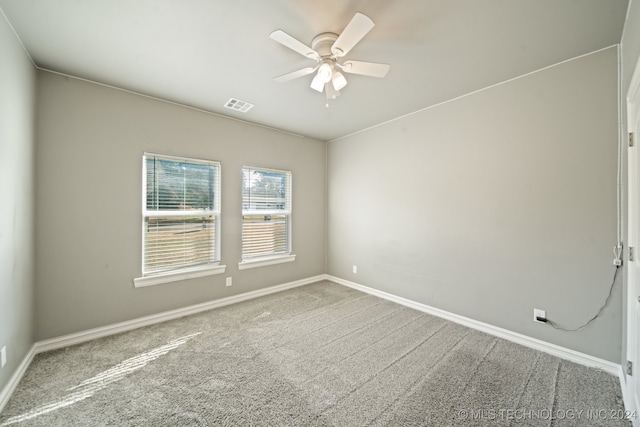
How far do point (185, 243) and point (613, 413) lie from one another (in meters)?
4.22

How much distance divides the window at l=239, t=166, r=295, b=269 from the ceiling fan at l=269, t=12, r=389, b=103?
211cm

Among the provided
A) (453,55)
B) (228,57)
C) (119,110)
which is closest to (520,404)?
(453,55)

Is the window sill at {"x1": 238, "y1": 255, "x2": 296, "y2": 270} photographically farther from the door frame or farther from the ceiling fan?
the door frame

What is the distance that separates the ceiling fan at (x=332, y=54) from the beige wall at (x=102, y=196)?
6.13ft

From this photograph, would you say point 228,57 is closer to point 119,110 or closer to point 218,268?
point 119,110

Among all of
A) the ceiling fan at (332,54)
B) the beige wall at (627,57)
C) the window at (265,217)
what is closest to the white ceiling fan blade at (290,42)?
the ceiling fan at (332,54)

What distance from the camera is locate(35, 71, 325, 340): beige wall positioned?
246 cm

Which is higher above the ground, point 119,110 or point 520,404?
point 119,110

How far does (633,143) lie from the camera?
179 cm

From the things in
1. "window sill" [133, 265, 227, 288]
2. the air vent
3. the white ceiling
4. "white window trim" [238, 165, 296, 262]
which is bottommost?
"window sill" [133, 265, 227, 288]

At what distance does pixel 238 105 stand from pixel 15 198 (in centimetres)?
227

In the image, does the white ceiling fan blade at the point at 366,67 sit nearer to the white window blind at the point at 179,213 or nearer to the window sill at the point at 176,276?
the white window blind at the point at 179,213

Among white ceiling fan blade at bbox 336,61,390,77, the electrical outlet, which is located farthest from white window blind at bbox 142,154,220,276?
the electrical outlet

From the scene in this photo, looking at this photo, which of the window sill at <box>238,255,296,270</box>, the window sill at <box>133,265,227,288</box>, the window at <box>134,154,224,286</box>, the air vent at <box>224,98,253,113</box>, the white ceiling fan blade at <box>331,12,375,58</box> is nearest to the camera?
the white ceiling fan blade at <box>331,12,375,58</box>
